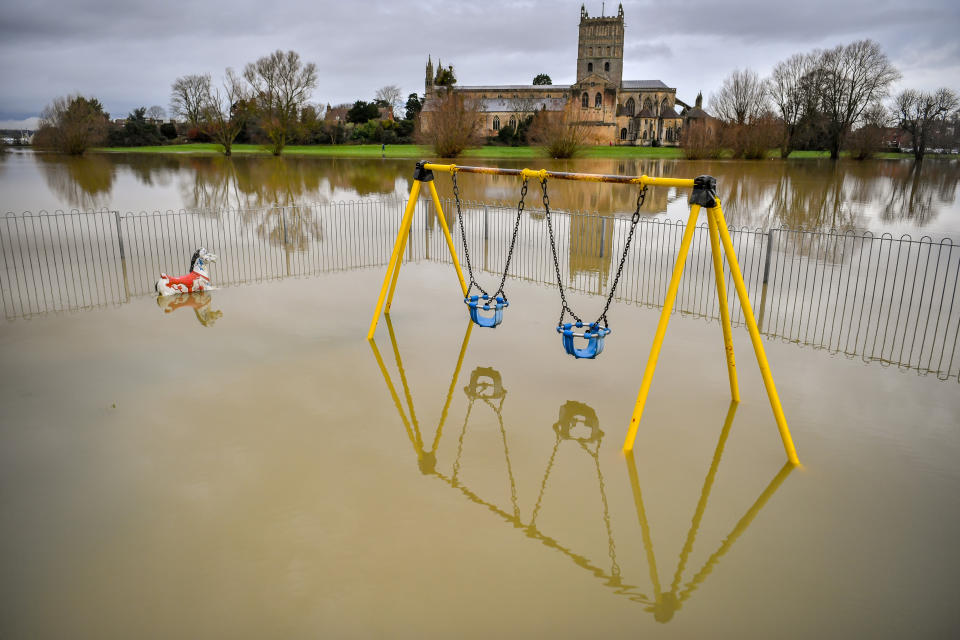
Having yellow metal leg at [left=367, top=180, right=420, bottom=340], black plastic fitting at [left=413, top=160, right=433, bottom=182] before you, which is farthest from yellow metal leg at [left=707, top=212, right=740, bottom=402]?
yellow metal leg at [left=367, top=180, right=420, bottom=340]

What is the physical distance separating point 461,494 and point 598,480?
1059 millimetres

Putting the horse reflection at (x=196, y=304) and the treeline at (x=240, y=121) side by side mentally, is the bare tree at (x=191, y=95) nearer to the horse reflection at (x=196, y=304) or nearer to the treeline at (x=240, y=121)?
the treeline at (x=240, y=121)

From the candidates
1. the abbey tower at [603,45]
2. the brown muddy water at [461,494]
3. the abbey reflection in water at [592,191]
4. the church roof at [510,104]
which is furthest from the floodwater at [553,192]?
the abbey tower at [603,45]

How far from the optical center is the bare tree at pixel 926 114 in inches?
2190

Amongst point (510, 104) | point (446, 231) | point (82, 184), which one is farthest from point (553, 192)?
point (510, 104)

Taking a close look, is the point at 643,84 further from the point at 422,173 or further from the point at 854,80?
the point at 422,173

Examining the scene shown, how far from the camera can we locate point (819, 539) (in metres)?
4.09

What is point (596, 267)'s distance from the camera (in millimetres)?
11992

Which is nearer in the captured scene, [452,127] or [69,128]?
[452,127]

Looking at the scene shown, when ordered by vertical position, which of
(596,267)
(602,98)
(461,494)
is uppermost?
(602,98)

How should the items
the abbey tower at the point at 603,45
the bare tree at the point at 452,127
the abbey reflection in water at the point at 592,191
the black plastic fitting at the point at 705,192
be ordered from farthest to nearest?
the abbey tower at the point at 603,45 < the bare tree at the point at 452,127 < the abbey reflection in water at the point at 592,191 < the black plastic fitting at the point at 705,192

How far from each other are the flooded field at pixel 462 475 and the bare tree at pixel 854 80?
6040 centimetres

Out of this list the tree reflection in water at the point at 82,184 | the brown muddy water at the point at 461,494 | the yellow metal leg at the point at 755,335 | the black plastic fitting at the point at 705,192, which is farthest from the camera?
the tree reflection in water at the point at 82,184

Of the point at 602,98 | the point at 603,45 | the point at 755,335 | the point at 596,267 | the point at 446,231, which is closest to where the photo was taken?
the point at 755,335
